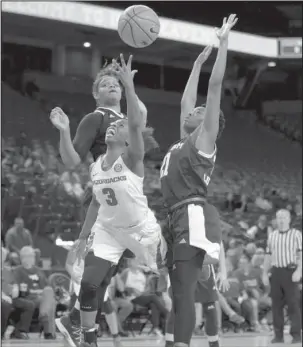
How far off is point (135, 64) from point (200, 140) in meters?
18.9

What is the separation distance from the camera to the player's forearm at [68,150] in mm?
5941

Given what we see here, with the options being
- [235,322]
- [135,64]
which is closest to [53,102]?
[135,64]

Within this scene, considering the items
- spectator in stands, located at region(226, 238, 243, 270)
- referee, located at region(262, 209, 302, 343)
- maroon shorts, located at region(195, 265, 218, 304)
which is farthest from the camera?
spectator in stands, located at region(226, 238, 243, 270)

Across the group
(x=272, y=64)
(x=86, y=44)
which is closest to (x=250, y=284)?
(x=86, y=44)

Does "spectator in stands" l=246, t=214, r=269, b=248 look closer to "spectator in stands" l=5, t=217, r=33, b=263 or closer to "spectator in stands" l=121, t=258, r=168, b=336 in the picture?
"spectator in stands" l=121, t=258, r=168, b=336

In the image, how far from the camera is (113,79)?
21.2 feet

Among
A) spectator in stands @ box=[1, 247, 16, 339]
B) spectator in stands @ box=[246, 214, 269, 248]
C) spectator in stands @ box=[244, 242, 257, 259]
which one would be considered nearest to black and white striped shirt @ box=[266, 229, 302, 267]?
spectator in stands @ box=[244, 242, 257, 259]

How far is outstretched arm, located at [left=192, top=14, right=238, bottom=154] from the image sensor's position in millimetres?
5305

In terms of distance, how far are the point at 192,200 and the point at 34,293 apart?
20.6 feet

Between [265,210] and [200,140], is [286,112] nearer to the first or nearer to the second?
[265,210]

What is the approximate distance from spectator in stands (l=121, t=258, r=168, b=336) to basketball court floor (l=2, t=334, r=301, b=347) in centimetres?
54

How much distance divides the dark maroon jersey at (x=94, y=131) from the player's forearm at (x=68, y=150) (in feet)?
0.44

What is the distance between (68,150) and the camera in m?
6.02

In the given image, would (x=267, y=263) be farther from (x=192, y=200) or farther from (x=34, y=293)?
(x=192, y=200)
